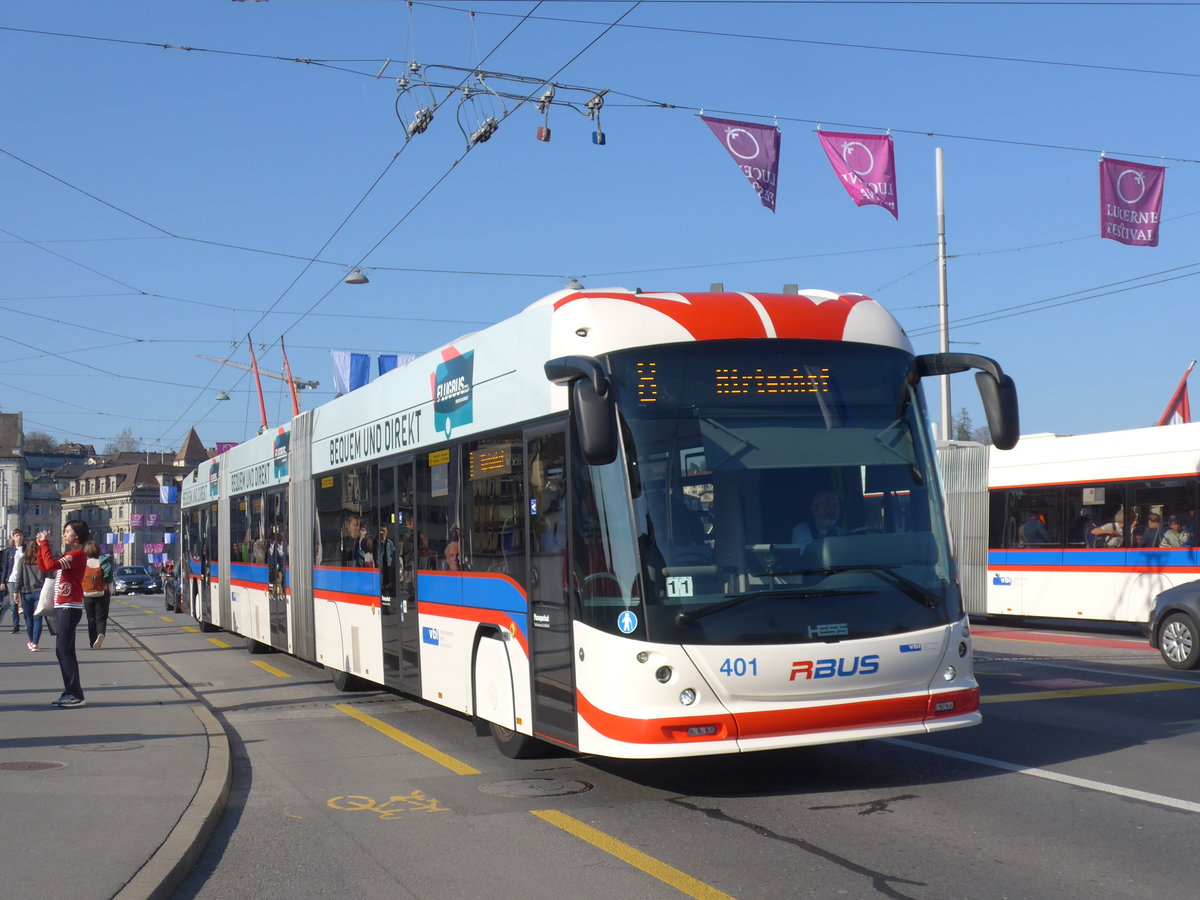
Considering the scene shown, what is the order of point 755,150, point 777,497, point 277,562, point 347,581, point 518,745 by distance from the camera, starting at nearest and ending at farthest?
point 777,497 < point 518,745 < point 347,581 < point 277,562 < point 755,150

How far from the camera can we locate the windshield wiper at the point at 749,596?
299 inches

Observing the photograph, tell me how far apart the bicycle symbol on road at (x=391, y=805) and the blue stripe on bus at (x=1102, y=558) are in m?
15.2

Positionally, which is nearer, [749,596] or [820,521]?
[749,596]

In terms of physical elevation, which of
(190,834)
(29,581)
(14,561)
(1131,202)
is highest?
(1131,202)

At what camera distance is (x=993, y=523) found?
24531 millimetres

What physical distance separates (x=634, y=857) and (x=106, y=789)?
376 centimetres

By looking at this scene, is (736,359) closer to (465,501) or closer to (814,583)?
(814,583)

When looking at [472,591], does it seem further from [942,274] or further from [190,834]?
[942,274]

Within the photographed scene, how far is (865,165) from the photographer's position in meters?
21.2

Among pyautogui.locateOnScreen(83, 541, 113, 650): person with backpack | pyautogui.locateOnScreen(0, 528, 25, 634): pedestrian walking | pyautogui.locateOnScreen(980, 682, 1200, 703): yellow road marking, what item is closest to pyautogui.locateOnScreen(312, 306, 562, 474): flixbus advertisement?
pyautogui.locateOnScreen(980, 682, 1200, 703): yellow road marking

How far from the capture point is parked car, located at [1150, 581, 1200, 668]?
1500cm

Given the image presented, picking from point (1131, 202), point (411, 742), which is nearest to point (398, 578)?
point (411, 742)

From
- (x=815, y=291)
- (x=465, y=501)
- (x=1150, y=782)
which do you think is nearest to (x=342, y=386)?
(x=465, y=501)

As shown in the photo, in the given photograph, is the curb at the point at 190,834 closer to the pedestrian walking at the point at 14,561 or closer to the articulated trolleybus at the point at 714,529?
the articulated trolleybus at the point at 714,529
